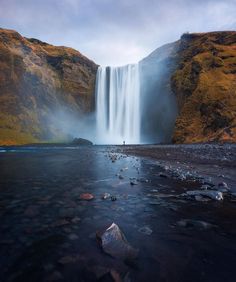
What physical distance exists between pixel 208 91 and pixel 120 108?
35.2 meters

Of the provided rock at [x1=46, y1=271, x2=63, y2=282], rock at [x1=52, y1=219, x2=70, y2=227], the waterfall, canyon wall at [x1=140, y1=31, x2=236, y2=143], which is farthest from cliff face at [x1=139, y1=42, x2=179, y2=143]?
rock at [x1=46, y1=271, x2=63, y2=282]

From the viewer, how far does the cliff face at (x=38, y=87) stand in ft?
242

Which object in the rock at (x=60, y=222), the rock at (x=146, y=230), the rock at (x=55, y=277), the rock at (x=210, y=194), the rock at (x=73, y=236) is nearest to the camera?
the rock at (x=55, y=277)

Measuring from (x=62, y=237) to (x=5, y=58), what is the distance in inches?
3392

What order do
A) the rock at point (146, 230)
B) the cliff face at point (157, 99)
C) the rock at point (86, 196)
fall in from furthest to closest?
the cliff face at point (157, 99) < the rock at point (86, 196) < the rock at point (146, 230)

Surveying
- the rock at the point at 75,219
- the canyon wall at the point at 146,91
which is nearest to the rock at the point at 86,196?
the rock at the point at 75,219

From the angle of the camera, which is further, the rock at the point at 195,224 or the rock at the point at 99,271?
the rock at the point at 195,224

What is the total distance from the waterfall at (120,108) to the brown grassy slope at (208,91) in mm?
18975

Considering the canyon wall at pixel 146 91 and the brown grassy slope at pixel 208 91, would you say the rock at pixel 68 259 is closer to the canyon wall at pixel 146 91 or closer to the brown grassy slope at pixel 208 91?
the brown grassy slope at pixel 208 91

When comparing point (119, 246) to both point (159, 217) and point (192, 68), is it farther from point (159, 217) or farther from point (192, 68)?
point (192, 68)

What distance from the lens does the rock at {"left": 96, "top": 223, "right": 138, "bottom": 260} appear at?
4098 mm

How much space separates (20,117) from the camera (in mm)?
74875

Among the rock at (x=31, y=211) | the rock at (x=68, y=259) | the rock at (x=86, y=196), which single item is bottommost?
the rock at (x=68, y=259)

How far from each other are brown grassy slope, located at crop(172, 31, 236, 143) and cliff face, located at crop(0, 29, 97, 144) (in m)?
41.6
